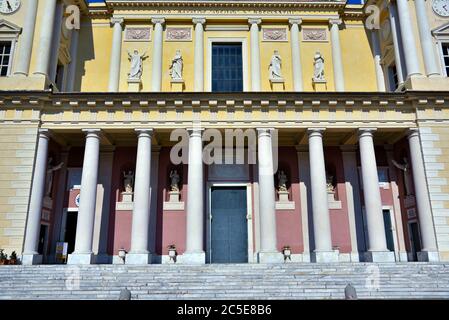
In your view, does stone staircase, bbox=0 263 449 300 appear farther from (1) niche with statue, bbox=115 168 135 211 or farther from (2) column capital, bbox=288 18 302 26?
(2) column capital, bbox=288 18 302 26

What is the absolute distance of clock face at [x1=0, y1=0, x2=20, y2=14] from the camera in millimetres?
20562

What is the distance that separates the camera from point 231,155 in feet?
73.3

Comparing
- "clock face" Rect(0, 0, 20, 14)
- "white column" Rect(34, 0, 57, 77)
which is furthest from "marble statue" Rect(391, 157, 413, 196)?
"clock face" Rect(0, 0, 20, 14)

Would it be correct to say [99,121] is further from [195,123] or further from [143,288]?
[143,288]

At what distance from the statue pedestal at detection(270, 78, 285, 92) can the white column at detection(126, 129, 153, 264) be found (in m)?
7.80

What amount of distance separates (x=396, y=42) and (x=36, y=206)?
2060 centimetres

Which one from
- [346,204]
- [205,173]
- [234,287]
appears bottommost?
[234,287]

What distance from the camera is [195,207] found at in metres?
18.3

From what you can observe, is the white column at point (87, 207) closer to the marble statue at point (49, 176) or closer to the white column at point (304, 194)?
the marble statue at point (49, 176)

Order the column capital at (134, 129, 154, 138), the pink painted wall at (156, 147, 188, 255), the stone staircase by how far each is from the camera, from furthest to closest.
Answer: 1. the pink painted wall at (156, 147, 188, 255)
2. the column capital at (134, 129, 154, 138)
3. the stone staircase

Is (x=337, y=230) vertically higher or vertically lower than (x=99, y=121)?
lower
